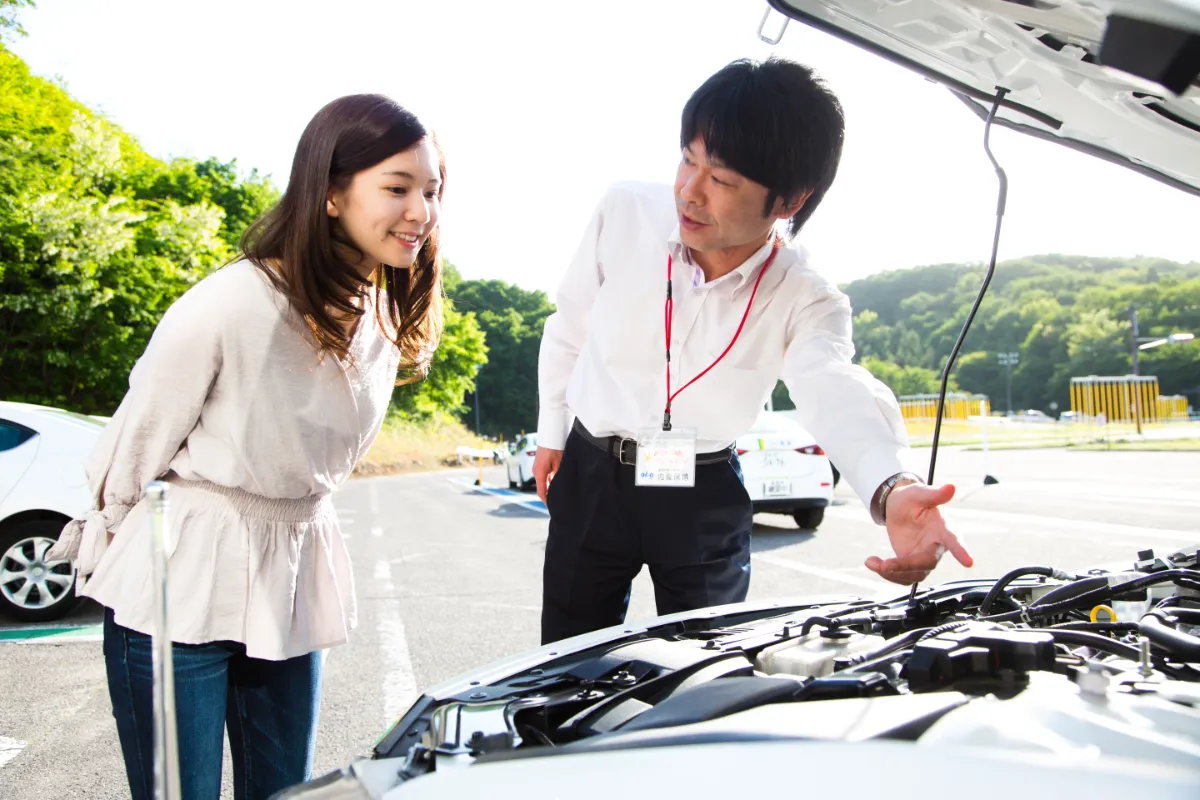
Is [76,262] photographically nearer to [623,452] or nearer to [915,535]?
[623,452]

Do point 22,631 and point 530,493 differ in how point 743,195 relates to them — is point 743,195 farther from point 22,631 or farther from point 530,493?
point 530,493

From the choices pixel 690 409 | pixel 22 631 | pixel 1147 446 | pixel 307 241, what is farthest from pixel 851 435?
pixel 1147 446

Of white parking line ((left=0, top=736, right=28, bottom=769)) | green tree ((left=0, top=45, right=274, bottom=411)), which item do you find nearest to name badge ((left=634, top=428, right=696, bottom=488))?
white parking line ((left=0, top=736, right=28, bottom=769))

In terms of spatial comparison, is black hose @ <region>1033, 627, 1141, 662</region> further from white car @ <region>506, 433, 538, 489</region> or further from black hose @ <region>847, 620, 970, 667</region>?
white car @ <region>506, 433, 538, 489</region>

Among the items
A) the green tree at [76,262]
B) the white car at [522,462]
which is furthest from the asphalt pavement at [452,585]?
the green tree at [76,262]

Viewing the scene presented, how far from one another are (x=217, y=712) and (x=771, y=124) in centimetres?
171

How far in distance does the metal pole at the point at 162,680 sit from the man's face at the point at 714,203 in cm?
158

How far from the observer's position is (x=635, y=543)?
2.42 meters

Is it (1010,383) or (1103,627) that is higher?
(1010,383)

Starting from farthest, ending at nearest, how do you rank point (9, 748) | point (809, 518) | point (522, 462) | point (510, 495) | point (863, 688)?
point (522, 462) → point (510, 495) → point (809, 518) → point (9, 748) → point (863, 688)

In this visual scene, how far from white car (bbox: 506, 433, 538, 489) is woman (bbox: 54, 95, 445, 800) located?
590 inches

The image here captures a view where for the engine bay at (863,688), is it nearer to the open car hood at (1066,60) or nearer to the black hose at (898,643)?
the black hose at (898,643)

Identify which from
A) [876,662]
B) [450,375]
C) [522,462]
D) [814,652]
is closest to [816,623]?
[814,652]

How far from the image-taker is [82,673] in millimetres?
4570
